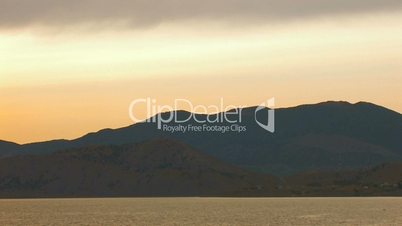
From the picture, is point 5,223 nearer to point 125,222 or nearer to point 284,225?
point 125,222

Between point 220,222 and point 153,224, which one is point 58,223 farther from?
point 220,222

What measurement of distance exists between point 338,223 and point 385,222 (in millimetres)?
11097

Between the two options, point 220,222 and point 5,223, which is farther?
point 5,223

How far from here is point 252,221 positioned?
600ft

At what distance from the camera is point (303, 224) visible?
551 feet

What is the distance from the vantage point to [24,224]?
185750 millimetres

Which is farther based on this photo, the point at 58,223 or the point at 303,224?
the point at 58,223

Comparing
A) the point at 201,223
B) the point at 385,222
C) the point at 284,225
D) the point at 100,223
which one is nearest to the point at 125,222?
the point at 100,223

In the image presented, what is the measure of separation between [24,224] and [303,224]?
206 feet

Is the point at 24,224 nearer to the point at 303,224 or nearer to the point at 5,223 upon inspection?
the point at 5,223

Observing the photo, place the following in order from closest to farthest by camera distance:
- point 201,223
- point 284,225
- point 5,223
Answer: point 284,225
point 201,223
point 5,223

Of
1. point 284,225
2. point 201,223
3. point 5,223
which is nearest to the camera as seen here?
point 284,225

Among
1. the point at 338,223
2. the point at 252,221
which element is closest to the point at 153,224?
the point at 252,221

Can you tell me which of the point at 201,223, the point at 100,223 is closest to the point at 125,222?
the point at 100,223
